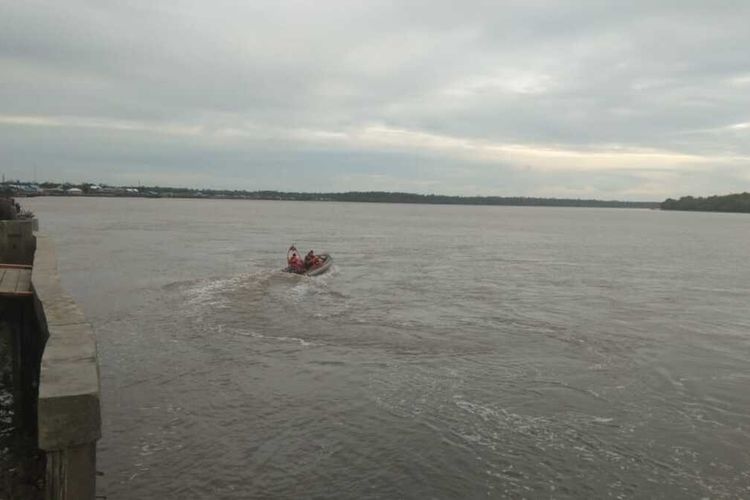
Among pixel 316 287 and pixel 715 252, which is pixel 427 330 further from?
pixel 715 252

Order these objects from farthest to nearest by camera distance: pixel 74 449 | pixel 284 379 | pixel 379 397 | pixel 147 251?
pixel 147 251
pixel 284 379
pixel 379 397
pixel 74 449

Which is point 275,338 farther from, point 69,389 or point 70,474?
point 69,389

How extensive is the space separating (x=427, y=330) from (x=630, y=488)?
1091 centimetres

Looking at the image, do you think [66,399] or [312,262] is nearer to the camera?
[66,399]

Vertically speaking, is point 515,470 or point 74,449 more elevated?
point 74,449

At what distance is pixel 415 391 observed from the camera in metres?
13.4

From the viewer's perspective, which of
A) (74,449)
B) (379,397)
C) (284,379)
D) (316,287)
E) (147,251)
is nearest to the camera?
(74,449)

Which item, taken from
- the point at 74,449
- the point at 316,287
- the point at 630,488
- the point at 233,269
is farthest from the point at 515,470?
the point at 233,269

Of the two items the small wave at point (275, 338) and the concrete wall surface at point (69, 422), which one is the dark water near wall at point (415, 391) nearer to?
the small wave at point (275, 338)

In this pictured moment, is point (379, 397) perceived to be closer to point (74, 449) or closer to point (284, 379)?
point (284, 379)

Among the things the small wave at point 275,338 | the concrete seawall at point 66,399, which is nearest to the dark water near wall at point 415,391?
the small wave at point 275,338

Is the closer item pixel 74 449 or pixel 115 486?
pixel 74 449

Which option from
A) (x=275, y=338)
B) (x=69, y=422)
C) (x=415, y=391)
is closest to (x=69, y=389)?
(x=69, y=422)

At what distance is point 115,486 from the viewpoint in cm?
883
